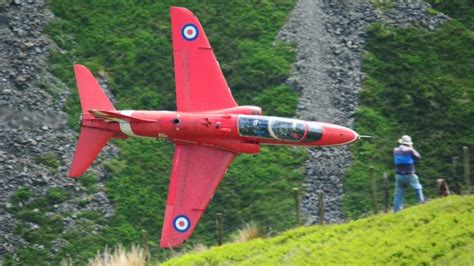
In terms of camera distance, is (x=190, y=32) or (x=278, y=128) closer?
(x=278, y=128)

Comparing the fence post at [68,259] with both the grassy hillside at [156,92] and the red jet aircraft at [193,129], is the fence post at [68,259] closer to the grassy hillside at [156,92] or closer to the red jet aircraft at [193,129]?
the grassy hillside at [156,92]

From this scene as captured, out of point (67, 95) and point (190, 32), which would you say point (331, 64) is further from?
point (67, 95)

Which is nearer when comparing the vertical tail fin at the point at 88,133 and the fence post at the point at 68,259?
the vertical tail fin at the point at 88,133

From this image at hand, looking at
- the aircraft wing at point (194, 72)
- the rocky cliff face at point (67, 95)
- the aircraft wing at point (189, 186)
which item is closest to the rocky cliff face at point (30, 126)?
the rocky cliff face at point (67, 95)

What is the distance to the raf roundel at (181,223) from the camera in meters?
37.1

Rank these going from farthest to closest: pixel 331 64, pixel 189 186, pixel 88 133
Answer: pixel 331 64, pixel 88 133, pixel 189 186

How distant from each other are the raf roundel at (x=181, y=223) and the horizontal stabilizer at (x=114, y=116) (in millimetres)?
3488

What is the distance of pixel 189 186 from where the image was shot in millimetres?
38000

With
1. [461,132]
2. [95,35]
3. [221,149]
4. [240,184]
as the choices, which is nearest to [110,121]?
[221,149]

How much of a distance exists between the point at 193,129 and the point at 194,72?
2151 millimetres

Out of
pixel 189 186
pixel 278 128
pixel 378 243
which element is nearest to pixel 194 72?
pixel 278 128

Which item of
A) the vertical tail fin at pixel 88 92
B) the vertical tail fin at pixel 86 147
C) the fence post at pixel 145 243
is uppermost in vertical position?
the vertical tail fin at pixel 88 92

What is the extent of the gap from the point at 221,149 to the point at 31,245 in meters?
7.52

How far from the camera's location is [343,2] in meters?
50.0
